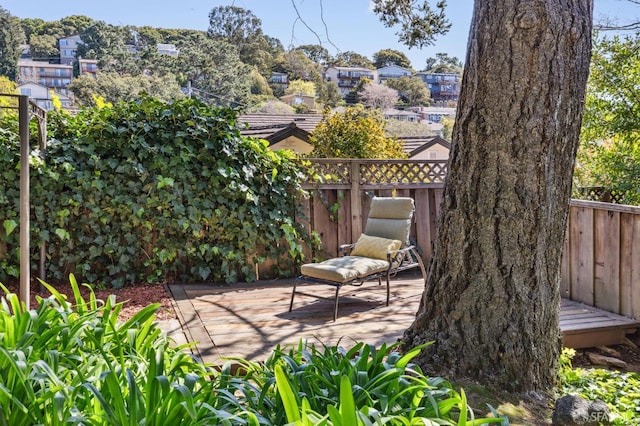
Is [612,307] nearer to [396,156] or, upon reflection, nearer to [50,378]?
[50,378]

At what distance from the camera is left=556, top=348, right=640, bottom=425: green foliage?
2.49 m

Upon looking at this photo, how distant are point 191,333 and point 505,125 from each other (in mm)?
2420

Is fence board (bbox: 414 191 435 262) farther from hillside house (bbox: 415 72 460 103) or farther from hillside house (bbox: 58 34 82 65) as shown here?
hillside house (bbox: 58 34 82 65)

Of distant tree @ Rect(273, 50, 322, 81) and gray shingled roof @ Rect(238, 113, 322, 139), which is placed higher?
distant tree @ Rect(273, 50, 322, 81)

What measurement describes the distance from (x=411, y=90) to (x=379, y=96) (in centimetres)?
289

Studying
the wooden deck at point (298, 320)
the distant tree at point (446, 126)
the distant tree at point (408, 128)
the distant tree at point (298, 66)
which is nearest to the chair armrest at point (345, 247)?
the wooden deck at point (298, 320)

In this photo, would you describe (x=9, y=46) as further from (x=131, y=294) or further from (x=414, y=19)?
(x=414, y=19)

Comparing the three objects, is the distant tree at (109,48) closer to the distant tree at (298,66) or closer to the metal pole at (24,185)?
the distant tree at (298,66)

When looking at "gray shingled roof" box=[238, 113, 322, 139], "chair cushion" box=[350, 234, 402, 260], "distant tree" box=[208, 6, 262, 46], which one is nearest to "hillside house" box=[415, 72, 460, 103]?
"distant tree" box=[208, 6, 262, 46]

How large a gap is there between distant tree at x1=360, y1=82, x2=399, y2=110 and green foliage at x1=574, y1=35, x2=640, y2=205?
26.6 m

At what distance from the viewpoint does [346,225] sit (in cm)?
609

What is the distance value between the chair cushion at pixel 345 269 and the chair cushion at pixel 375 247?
75mm

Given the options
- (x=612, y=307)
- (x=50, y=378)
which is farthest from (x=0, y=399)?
(x=612, y=307)

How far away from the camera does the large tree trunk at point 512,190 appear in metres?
2.49
